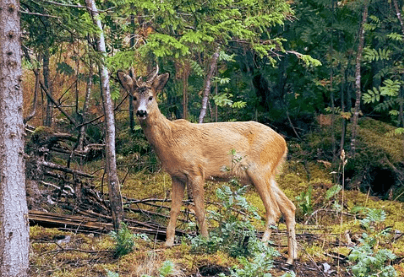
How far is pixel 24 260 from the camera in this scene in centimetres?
641

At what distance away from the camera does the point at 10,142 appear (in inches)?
243

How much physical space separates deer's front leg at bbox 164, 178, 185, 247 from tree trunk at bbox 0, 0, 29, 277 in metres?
2.32

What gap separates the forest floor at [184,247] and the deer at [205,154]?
40 cm

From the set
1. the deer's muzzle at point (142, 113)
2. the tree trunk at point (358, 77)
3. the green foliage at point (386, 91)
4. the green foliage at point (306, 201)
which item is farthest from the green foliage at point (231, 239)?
the tree trunk at point (358, 77)

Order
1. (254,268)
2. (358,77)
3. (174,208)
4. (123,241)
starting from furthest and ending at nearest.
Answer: (358,77) < (174,208) < (123,241) < (254,268)

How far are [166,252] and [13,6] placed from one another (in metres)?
3.30

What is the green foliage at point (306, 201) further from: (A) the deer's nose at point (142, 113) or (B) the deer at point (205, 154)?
(A) the deer's nose at point (142, 113)

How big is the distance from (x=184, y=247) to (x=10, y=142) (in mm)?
2733

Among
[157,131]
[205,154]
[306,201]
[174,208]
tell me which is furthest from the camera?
[306,201]

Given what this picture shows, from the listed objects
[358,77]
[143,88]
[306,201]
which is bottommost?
[306,201]

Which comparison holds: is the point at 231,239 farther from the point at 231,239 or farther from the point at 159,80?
the point at 159,80

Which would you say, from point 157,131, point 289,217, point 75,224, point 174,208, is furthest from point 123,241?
point 289,217

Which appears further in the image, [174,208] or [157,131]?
[174,208]

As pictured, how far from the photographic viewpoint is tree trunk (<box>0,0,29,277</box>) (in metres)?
6.16
